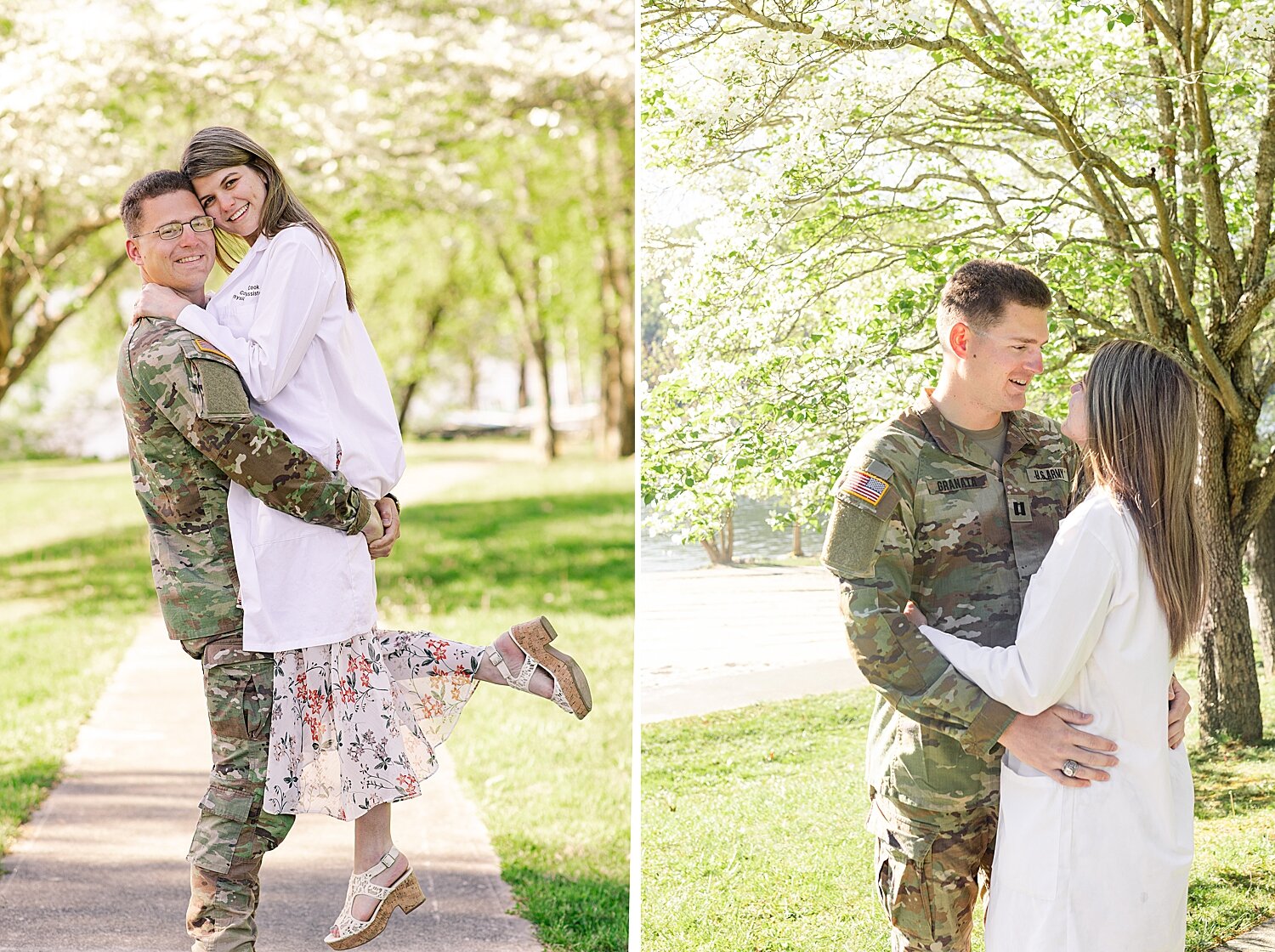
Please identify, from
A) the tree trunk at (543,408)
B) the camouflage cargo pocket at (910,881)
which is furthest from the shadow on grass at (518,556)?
the camouflage cargo pocket at (910,881)

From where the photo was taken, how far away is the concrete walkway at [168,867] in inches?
155

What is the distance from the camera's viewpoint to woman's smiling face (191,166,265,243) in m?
2.94

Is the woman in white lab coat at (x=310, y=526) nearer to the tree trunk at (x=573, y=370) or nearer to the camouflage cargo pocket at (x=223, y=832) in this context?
the camouflage cargo pocket at (x=223, y=832)

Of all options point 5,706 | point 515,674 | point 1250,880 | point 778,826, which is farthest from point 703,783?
point 5,706

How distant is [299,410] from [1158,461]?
6.23 feet

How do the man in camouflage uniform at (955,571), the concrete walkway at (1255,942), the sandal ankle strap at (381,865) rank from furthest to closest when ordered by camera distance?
the concrete walkway at (1255,942) < the sandal ankle strap at (381,865) < the man in camouflage uniform at (955,571)

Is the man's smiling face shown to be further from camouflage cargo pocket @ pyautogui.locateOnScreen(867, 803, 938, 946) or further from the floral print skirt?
camouflage cargo pocket @ pyautogui.locateOnScreen(867, 803, 938, 946)

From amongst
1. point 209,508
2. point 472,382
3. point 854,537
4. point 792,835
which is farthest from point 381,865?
point 472,382

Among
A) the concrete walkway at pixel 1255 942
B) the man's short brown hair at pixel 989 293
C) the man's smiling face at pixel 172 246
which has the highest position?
the man's smiling face at pixel 172 246

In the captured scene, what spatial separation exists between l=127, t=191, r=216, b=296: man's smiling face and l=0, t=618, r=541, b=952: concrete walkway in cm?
210

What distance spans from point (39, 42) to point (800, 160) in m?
8.80

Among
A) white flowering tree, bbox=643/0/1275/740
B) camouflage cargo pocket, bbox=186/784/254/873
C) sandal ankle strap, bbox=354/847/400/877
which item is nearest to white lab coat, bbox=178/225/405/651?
camouflage cargo pocket, bbox=186/784/254/873

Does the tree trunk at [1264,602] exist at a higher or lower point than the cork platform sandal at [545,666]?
lower

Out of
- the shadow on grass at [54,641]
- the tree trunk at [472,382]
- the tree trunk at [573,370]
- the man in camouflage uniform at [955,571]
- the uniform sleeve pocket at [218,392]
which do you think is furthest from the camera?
the tree trunk at [472,382]
